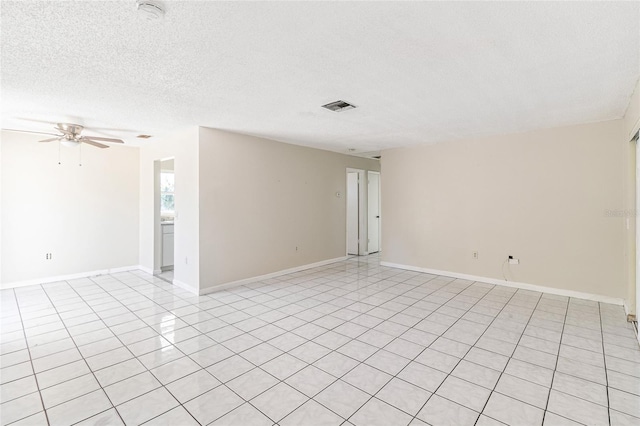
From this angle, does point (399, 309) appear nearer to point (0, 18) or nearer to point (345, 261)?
point (345, 261)

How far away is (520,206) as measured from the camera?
14.9 feet

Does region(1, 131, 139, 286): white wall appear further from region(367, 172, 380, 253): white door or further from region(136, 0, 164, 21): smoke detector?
region(367, 172, 380, 253): white door

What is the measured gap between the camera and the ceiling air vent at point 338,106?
127 inches

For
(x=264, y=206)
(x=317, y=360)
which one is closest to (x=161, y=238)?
(x=264, y=206)

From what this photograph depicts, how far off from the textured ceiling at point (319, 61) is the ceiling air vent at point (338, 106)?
0.11 m

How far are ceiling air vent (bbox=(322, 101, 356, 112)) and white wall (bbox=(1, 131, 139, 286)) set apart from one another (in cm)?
455

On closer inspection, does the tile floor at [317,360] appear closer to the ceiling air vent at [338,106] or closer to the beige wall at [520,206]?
the beige wall at [520,206]

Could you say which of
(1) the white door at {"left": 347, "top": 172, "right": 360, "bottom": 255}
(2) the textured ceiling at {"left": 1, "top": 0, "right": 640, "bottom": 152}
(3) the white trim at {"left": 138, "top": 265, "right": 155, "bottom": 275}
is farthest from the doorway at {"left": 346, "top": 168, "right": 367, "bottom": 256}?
(3) the white trim at {"left": 138, "top": 265, "right": 155, "bottom": 275}

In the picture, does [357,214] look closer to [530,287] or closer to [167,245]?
[530,287]

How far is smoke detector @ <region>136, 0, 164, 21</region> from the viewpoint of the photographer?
61.0 inches

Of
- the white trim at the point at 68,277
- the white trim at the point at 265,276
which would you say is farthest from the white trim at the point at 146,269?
the white trim at the point at 265,276

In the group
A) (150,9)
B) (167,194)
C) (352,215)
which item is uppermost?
(150,9)

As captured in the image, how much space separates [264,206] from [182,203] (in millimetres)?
1294

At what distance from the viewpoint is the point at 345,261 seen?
6707 mm
